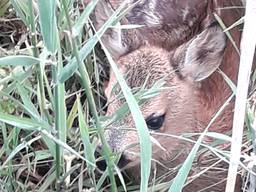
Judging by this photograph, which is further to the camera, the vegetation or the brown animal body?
the brown animal body

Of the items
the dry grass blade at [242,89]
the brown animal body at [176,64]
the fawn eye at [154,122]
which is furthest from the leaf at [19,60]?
the fawn eye at [154,122]

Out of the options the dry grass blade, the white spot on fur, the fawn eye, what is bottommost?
the fawn eye

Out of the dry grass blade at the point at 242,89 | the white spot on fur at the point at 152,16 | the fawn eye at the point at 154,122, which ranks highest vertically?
the white spot on fur at the point at 152,16

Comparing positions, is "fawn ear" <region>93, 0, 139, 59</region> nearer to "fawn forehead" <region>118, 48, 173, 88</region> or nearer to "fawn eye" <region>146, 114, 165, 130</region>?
"fawn forehead" <region>118, 48, 173, 88</region>

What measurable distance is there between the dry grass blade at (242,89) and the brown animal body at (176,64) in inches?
28.4

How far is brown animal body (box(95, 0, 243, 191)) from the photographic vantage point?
2.46 meters

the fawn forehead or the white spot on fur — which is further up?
the white spot on fur

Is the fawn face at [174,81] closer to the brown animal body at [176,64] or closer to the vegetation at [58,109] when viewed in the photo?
the brown animal body at [176,64]

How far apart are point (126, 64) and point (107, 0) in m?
0.22

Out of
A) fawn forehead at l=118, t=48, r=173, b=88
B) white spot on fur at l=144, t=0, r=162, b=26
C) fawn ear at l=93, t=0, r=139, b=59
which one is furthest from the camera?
white spot on fur at l=144, t=0, r=162, b=26

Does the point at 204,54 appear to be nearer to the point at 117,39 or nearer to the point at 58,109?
the point at 117,39

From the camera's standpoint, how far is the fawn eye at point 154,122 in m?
2.42

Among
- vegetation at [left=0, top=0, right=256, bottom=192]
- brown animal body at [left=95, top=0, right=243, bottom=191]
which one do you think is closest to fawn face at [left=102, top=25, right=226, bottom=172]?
brown animal body at [left=95, top=0, right=243, bottom=191]

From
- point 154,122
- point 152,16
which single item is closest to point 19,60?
point 154,122
